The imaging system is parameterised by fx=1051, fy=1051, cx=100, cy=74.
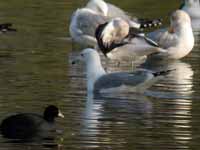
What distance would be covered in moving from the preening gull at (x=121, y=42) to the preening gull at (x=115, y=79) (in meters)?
2.98

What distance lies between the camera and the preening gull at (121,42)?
18516mm

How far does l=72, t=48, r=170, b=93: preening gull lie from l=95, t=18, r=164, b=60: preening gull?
2.98 metres

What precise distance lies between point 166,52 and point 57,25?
4.31 metres

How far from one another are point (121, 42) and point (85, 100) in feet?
13.8

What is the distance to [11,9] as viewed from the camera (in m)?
25.4

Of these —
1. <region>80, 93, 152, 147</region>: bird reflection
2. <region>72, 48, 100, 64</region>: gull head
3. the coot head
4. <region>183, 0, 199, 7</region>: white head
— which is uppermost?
<region>183, 0, 199, 7</region>: white head

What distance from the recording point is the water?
11875mm

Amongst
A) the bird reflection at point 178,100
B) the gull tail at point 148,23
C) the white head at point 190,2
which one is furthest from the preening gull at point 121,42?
the white head at point 190,2

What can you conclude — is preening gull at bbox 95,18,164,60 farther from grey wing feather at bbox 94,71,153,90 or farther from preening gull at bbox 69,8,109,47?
grey wing feather at bbox 94,71,153,90

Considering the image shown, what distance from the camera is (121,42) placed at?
61.4 feet

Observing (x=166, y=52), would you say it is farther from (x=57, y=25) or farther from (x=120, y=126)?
(x=120, y=126)

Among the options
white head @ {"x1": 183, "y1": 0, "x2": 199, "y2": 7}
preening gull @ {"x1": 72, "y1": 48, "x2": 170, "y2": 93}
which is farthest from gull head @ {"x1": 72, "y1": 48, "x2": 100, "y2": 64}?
white head @ {"x1": 183, "y1": 0, "x2": 199, "y2": 7}

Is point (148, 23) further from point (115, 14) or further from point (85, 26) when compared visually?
point (85, 26)

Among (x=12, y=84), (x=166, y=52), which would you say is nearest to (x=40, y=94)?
(x=12, y=84)
